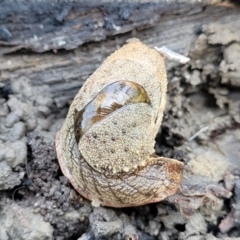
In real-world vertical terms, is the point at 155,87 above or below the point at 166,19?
below

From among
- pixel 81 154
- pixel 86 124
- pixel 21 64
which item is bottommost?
pixel 81 154

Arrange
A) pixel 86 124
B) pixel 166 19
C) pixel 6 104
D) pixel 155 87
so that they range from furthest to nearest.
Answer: pixel 166 19, pixel 6 104, pixel 155 87, pixel 86 124

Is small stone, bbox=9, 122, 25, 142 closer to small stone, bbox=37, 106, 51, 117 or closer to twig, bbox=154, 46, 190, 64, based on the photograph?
small stone, bbox=37, 106, 51, 117

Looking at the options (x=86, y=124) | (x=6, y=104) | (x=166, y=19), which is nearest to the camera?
(x=86, y=124)

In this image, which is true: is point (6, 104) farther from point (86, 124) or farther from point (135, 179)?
point (135, 179)

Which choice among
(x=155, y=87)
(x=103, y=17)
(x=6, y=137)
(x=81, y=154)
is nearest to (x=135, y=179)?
(x=81, y=154)

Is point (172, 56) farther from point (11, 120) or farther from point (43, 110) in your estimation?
point (11, 120)

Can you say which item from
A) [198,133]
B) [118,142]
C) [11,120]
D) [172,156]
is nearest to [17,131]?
[11,120]

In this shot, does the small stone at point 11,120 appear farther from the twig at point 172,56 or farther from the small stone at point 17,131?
the twig at point 172,56
